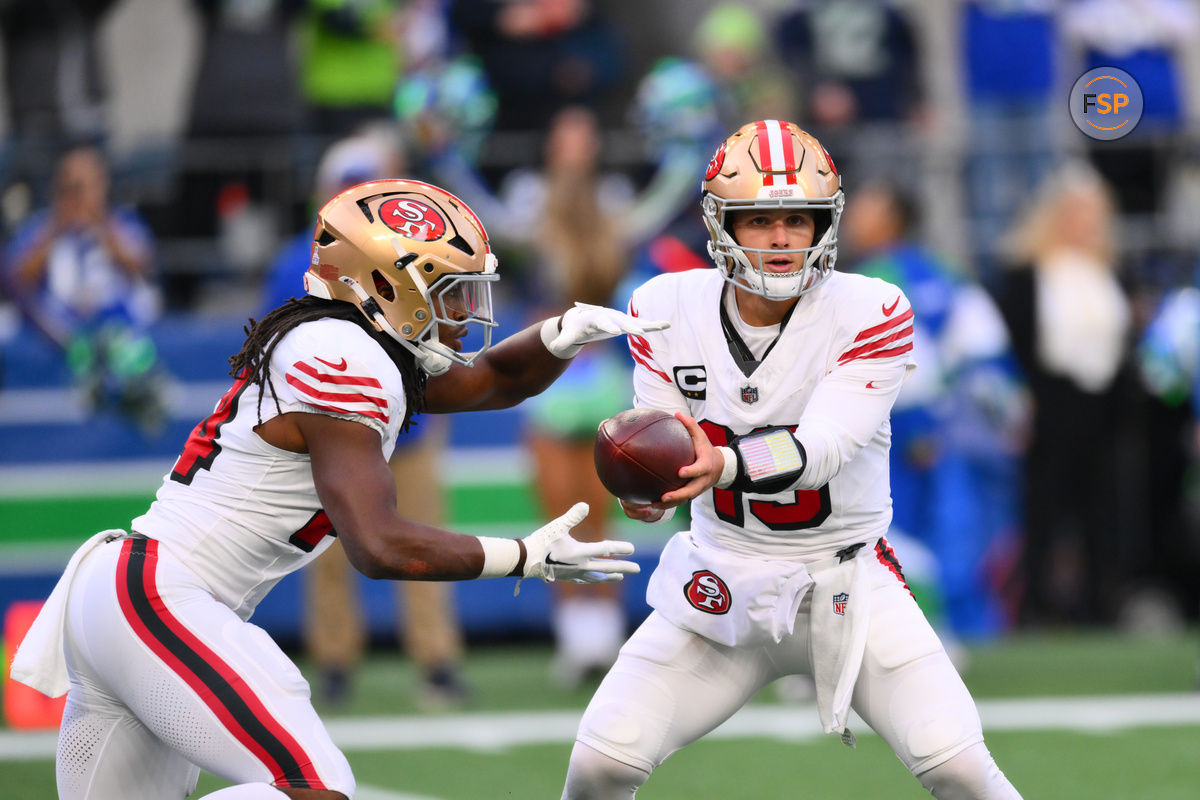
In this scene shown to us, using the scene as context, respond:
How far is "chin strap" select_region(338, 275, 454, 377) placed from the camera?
3861mm

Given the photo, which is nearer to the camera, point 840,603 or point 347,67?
point 840,603

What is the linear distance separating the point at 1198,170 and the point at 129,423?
6.28 metres

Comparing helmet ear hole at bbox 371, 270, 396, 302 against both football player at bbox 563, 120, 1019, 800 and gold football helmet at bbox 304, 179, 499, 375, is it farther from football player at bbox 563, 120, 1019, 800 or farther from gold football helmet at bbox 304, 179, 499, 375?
football player at bbox 563, 120, 1019, 800

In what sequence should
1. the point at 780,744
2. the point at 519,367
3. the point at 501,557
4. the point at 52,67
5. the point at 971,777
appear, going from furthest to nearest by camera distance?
the point at 52,67 < the point at 780,744 < the point at 519,367 < the point at 971,777 < the point at 501,557

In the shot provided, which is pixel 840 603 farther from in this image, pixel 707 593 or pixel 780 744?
pixel 780 744

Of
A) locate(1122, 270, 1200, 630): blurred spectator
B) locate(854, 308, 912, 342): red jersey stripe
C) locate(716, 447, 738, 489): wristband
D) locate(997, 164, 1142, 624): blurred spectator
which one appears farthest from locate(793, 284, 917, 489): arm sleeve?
locate(1122, 270, 1200, 630): blurred spectator

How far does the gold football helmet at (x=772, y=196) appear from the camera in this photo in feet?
13.2

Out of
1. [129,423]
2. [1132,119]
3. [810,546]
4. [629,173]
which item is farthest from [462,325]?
A: [629,173]

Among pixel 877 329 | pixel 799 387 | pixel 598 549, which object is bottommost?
pixel 598 549

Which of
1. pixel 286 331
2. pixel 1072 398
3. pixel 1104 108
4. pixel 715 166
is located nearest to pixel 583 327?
pixel 715 166

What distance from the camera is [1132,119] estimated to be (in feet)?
17.9

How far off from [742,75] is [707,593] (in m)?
5.73

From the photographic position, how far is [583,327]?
430cm

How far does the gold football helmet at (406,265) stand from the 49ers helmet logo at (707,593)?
765mm
